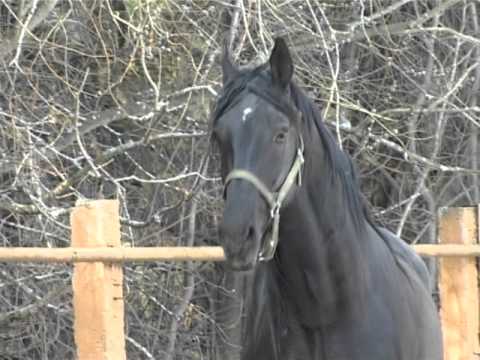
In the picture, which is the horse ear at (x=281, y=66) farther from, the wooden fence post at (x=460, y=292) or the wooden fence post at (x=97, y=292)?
the wooden fence post at (x=460, y=292)

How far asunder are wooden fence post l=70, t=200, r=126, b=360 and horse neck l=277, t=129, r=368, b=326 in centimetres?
134

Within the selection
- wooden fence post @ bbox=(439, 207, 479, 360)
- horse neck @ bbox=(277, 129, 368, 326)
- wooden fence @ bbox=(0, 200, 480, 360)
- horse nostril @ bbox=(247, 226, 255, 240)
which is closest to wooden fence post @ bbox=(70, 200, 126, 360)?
wooden fence @ bbox=(0, 200, 480, 360)

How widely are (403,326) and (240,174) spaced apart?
3.10 ft

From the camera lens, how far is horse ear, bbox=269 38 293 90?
3.60 meters

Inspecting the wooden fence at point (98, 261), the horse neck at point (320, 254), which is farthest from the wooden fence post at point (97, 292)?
the horse neck at point (320, 254)

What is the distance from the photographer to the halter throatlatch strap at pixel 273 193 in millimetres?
3371

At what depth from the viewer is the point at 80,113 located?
7562mm

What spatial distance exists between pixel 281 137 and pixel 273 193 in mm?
187

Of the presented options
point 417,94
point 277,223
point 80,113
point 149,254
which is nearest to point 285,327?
point 277,223

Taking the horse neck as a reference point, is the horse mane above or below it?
above

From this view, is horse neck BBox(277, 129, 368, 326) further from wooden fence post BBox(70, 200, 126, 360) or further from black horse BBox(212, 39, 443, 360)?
wooden fence post BBox(70, 200, 126, 360)

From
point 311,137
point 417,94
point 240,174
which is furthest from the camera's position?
point 417,94

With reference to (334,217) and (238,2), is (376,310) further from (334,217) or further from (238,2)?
(238,2)

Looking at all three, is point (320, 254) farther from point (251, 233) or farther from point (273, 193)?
point (251, 233)
